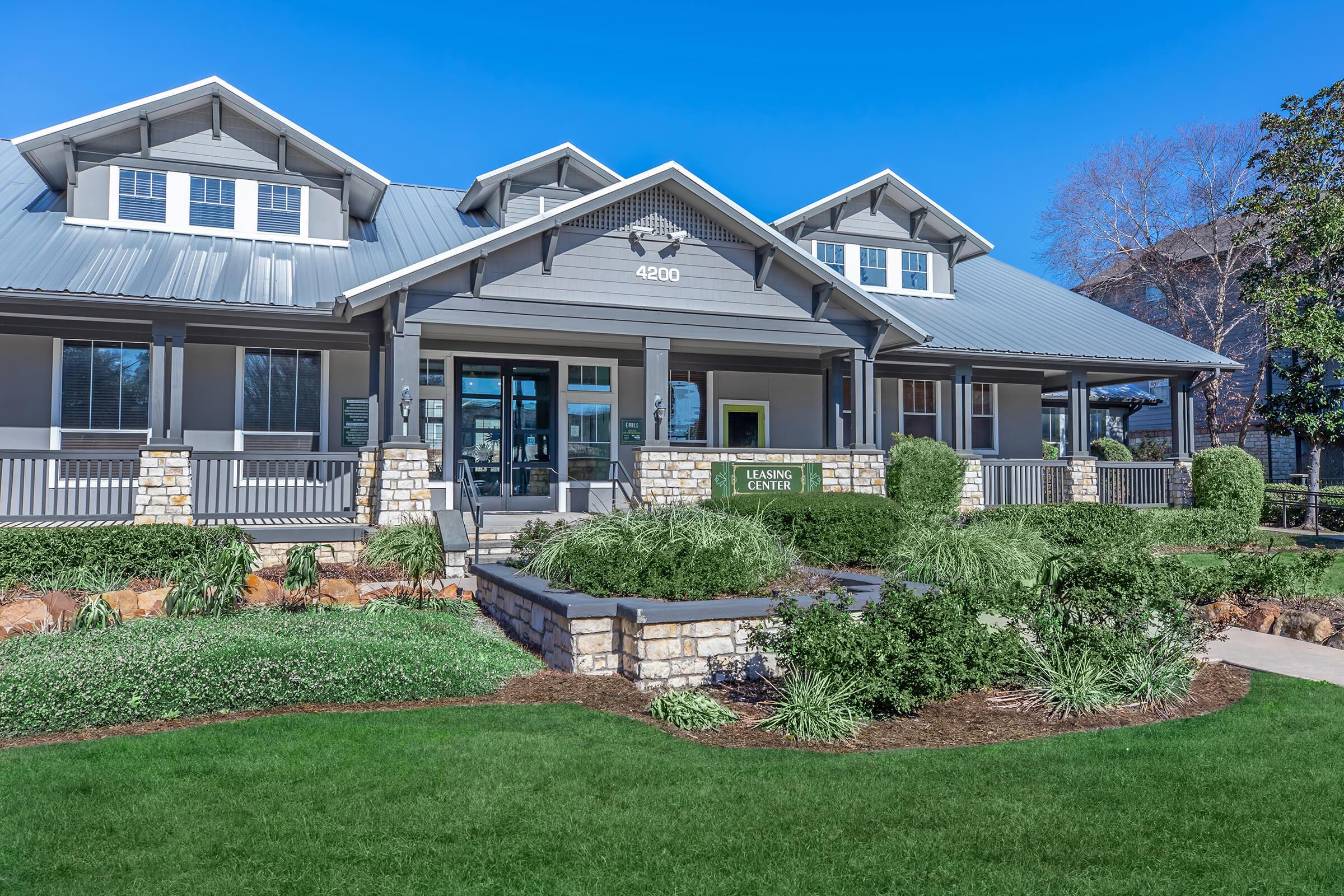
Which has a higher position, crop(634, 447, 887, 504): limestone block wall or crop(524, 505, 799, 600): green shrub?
crop(634, 447, 887, 504): limestone block wall

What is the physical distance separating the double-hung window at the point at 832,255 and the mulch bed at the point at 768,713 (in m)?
13.1

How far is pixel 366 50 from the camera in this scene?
661 inches

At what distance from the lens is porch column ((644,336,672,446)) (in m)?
14.1

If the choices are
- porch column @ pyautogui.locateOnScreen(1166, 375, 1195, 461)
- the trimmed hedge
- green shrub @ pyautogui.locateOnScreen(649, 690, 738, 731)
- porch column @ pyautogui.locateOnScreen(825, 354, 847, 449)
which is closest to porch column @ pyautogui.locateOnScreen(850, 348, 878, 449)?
porch column @ pyautogui.locateOnScreen(825, 354, 847, 449)

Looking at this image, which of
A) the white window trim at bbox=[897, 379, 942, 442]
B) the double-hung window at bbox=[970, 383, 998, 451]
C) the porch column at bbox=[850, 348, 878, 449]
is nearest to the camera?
the porch column at bbox=[850, 348, 878, 449]

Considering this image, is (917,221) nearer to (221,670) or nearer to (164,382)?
(164,382)

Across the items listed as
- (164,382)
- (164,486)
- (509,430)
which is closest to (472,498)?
(509,430)

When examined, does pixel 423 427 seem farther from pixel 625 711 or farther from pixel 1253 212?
pixel 1253 212

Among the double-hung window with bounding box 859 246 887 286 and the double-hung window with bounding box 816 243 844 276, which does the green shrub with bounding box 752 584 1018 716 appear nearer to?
the double-hung window with bounding box 816 243 844 276

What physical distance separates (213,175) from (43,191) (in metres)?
2.94

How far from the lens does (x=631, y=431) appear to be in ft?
54.8

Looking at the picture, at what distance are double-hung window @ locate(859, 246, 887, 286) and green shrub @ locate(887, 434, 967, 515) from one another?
17.5 ft

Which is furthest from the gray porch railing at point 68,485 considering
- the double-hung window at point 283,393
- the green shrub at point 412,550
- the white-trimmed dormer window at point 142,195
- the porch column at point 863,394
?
the porch column at point 863,394

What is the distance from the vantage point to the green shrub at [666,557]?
297 inches
